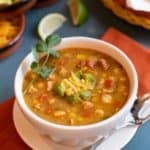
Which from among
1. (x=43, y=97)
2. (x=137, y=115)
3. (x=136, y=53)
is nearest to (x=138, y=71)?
(x=136, y=53)

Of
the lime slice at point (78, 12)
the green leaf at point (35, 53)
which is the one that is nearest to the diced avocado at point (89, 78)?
the green leaf at point (35, 53)

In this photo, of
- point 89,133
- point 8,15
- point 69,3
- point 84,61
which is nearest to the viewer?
point 89,133

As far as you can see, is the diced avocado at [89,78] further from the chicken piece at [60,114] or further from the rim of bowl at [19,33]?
the rim of bowl at [19,33]

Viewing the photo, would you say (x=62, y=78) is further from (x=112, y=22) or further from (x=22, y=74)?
(x=112, y=22)

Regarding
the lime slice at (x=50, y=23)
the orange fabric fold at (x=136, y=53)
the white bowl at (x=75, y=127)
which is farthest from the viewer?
the lime slice at (x=50, y=23)

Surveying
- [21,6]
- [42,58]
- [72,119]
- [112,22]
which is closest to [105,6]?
[112,22]

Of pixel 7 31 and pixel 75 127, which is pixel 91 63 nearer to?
pixel 75 127
